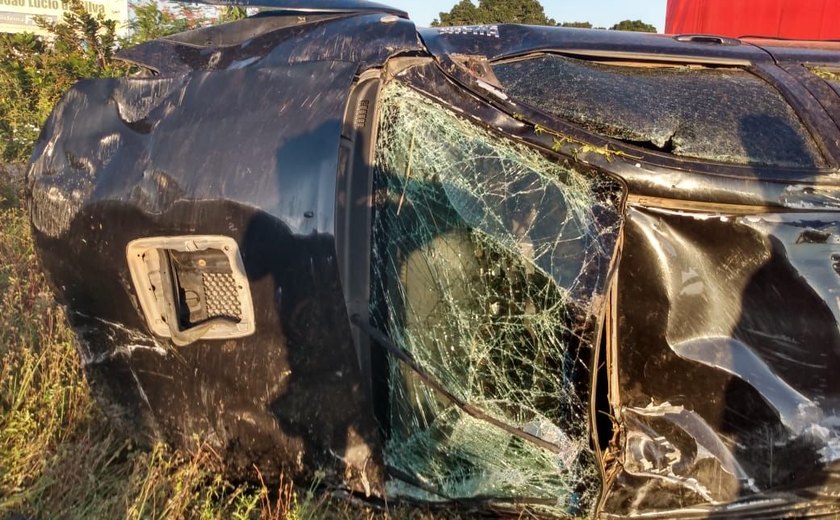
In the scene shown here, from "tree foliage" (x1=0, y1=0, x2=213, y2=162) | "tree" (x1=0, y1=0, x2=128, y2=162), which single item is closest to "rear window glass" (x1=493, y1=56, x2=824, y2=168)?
"tree foliage" (x1=0, y1=0, x2=213, y2=162)

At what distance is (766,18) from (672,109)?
8471 mm

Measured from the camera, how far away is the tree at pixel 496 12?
80.4 feet

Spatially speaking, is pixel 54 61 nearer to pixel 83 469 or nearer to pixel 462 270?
pixel 83 469

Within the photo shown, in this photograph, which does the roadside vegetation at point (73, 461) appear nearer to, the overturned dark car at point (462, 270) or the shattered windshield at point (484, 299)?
the overturned dark car at point (462, 270)

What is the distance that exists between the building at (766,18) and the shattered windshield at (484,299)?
23.1ft

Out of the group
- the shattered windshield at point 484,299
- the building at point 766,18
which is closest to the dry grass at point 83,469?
the shattered windshield at point 484,299

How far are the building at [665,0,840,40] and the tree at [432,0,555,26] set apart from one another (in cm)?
1476

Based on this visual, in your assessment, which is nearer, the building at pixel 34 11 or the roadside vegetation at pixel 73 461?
the roadside vegetation at pixel 73 461

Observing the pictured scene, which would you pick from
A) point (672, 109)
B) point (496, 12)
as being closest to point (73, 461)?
point (672, 109)

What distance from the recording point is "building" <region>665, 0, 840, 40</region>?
8477 mm

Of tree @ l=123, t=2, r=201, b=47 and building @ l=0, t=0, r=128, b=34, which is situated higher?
building @ l=0, t=0, r=128, b=34

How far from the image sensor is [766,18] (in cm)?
906

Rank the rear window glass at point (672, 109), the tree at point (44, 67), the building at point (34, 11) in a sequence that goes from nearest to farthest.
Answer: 1. the rear window glass at point (672, 109)
2. the tree at point (44, 67)
3. the building at point (34, 11)

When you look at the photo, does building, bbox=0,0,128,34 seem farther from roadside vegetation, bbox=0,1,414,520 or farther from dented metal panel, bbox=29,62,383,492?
dented metal panel, bbox=29,62,383,492
